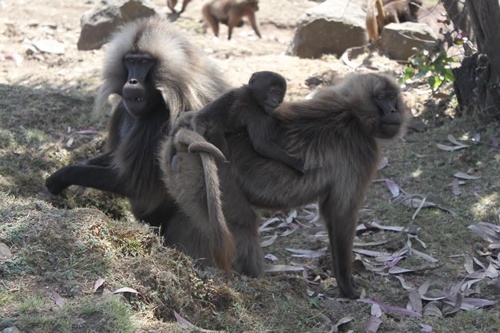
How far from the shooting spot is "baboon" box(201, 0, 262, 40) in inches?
605

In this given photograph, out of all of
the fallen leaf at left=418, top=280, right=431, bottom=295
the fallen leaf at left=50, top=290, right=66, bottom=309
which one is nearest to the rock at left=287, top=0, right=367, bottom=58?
the fallen leaf at left=418, top=280, right=431, bottom=295

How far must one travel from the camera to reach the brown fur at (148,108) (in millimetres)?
5625

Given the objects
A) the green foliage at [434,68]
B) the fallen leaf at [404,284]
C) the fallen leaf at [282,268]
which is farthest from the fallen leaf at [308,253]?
the green foliage at [434,68]

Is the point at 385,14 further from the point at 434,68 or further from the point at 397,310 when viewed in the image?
the point at 397,310

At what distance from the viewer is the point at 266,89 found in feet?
16.6

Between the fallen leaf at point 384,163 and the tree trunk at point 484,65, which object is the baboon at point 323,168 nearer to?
the fallen leaf at point 384,163

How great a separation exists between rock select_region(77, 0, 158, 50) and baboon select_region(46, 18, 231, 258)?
5.48 m

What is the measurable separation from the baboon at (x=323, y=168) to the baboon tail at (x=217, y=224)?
0.95ft

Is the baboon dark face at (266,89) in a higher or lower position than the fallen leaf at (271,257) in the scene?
higher

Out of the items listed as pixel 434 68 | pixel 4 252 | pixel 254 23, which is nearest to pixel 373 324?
pixel 4 252

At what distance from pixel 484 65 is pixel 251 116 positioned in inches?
130

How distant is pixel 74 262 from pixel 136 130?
1.72 m

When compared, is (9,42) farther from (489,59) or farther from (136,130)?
(489,59)

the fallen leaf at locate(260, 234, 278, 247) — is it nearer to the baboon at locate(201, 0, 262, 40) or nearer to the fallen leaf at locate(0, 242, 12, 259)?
the fallen leaf at locate(0, 242, 12, 259)
